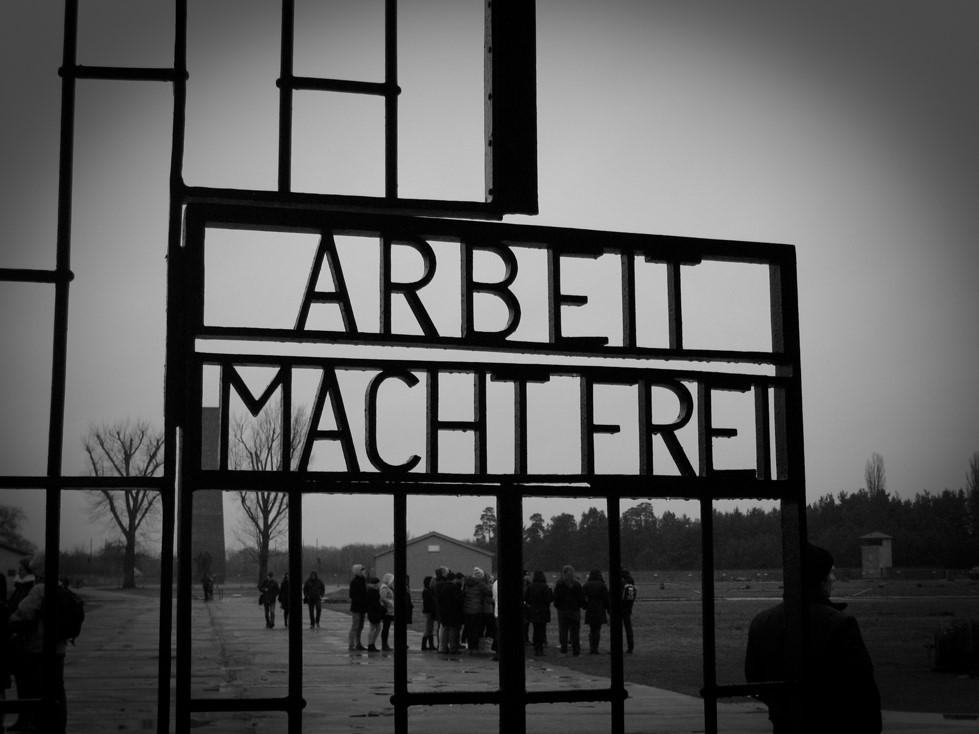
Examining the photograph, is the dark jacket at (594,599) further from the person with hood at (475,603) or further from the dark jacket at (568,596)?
the person with hood at (475,603)

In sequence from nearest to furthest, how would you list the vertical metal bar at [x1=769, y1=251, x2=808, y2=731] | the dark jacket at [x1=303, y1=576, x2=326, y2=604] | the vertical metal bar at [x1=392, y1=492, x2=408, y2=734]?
1. the vertical metal bar at [x1=392, y1=492, x2=408, y2=734]
2. the vertical metal bar at [x1=769, y1=251, x2=808, y2=731]
3. the dark jacket at [x1=303, y1=576, x2=326, y2=604]

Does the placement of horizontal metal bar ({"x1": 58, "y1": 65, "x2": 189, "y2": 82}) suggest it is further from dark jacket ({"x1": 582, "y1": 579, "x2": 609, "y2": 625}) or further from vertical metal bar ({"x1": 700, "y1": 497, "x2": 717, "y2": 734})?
dark jacket ({"x1": 582, "y1": 579, "x2": 609, "y2": 625})

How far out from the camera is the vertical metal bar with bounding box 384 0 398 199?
4.44 m

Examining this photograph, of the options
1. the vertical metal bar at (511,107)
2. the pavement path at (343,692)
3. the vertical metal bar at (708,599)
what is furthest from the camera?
the pavement path at (343,692)

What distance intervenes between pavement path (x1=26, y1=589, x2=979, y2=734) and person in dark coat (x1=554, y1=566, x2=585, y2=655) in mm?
625

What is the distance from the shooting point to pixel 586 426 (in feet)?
14.6

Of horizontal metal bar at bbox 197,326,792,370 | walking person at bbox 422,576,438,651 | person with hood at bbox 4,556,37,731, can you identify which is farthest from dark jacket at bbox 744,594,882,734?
walking person at bbox 422,576,438,651

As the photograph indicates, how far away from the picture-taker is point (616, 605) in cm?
434

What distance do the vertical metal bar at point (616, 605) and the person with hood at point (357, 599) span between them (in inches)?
595

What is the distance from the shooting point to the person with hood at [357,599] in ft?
64.5

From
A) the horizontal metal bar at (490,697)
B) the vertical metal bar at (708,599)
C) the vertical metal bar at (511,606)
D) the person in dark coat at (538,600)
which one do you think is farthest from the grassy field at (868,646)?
the vertical metal bar at (511,606)

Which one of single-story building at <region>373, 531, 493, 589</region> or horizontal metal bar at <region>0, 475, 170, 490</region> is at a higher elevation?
horizontal metal bar at <region>0, 475, 170, 490</region>

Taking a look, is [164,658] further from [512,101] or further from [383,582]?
[383,582]

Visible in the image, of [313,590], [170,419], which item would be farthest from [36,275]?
[313,590]
